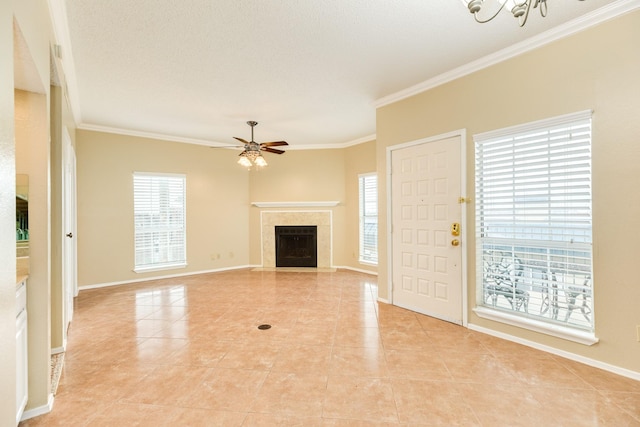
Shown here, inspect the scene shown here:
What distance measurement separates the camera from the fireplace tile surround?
6.85 metres

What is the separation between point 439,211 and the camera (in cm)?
359

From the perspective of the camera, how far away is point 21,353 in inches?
69.1

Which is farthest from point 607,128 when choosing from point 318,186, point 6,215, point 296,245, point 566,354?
point 296,245

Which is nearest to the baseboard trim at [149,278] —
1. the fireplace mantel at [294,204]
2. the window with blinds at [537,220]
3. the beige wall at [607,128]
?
the fireplace mantel at [294,204]

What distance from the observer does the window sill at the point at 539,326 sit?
253 centimetres

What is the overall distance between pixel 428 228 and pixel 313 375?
2.22 metres

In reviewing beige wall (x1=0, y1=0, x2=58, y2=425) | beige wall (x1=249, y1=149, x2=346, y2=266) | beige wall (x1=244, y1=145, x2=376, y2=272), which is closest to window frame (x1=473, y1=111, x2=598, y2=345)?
beige wall (x1=244, y1=145, x2=376, y2=272)

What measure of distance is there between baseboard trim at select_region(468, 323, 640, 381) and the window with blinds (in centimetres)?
24

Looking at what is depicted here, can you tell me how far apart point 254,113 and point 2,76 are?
12.2 feet

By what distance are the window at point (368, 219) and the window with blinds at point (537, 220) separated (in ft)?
10.1

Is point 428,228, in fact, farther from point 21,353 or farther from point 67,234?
point 67,234

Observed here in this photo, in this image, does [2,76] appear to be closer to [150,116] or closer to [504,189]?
[504,189]

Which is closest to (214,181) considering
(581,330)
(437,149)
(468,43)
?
(437,149)

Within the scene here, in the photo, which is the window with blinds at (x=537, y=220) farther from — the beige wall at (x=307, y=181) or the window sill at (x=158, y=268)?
the window sill at (x=158, y=268)
